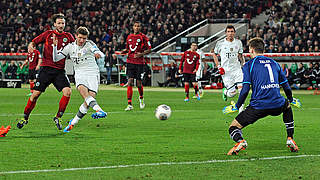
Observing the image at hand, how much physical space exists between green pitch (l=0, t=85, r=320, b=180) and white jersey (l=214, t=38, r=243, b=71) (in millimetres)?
2886

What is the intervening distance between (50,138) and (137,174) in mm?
3763

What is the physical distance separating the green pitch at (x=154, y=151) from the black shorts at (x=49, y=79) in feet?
2.90

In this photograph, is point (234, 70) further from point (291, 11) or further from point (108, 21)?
point (108, 21)

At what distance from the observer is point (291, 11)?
3659cm

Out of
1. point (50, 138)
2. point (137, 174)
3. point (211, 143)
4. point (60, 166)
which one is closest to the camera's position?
point (137, 174)

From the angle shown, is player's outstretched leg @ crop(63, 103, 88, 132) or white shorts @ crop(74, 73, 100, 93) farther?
white shorts @ crop(74, 73, 100, 93)

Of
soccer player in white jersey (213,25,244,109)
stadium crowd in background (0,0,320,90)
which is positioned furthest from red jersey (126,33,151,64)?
stadium crowd in background (0,0,320,90)

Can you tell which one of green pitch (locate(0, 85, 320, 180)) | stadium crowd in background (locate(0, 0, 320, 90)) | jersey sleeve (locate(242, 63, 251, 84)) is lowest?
green pitch (locate(0, 85, 320, 180))

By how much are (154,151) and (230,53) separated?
803cm

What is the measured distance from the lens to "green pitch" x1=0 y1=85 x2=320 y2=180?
260 inches

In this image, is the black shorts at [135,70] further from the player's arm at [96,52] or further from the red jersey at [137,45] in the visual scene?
the player's arm at [96,52]

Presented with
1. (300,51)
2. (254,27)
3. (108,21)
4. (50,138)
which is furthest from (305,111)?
(108,21)

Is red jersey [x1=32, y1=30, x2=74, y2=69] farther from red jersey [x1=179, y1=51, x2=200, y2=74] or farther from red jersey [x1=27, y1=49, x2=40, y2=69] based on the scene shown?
red jersey [x1=27, y1=49, x2=40, y2=69]

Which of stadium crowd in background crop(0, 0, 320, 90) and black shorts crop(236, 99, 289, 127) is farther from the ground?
stadium crowd in background crop(0, 0, 320, 90)
